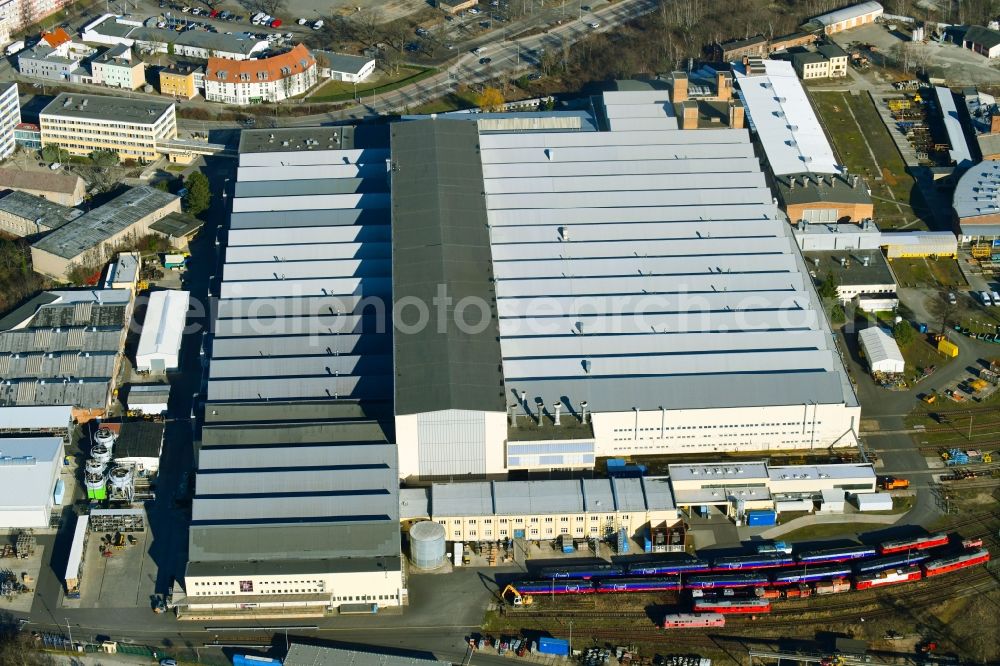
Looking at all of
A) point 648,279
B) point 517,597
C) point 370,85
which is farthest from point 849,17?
point 517,597

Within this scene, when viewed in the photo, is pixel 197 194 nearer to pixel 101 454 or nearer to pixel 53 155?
pixel 53 155

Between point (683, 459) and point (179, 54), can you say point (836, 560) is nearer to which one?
point (683, 459)

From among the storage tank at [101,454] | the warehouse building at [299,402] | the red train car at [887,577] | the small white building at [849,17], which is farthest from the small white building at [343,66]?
the red train car at [887,577]

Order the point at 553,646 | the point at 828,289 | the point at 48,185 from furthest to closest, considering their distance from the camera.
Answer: the point at 48,185
the point at 828,289
the point at 553,646

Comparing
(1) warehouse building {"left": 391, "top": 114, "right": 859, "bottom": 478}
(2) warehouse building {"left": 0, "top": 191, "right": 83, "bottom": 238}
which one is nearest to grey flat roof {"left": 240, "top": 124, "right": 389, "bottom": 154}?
(1) warehouse building {"left": 391, "top": 114, "right": 859, "bottom": 478}

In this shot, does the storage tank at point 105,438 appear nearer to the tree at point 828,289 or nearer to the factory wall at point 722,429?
the factory wall at point 722,429

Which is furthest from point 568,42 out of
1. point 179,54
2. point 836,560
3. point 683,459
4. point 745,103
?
point 836,560
